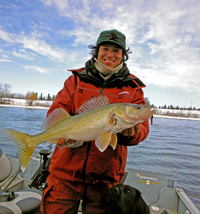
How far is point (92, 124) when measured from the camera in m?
2.02

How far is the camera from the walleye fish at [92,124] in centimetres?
196

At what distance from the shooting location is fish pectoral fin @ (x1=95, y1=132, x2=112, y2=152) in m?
1.93

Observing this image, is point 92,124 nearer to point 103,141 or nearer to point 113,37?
point 103,141

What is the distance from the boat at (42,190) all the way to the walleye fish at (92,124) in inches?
46.2

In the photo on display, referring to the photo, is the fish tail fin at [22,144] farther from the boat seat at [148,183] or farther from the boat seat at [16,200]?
the boat seat at [148,183]

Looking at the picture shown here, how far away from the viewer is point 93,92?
2.42 meters

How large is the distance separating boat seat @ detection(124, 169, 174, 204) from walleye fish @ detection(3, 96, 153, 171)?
2734 mm

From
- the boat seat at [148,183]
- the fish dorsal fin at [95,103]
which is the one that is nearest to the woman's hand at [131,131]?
the fish dorsal fin at [95,103]

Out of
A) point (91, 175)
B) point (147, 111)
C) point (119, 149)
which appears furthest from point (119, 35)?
point (91, 175)

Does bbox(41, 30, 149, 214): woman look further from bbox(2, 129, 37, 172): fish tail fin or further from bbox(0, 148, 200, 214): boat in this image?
bbox(0, 148, 200, 214): boat

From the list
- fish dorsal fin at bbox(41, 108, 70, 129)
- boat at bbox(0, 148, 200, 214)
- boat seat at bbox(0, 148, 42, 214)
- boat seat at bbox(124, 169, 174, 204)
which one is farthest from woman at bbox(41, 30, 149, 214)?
boat seat at bbox(124, 169, 174, 204)

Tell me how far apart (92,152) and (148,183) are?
2.77 meters

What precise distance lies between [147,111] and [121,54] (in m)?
1.14

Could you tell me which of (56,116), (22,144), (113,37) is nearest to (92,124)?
(56,116)
